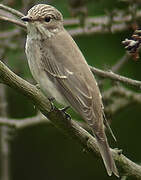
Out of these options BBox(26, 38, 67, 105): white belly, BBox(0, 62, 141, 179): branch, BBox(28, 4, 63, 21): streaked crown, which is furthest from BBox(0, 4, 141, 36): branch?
BBox(0, 62, 141, 179): branch

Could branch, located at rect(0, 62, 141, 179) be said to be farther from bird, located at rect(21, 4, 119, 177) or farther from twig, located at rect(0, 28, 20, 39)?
twig, located at rect(0, 28, 20, 39)

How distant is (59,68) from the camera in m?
5.14

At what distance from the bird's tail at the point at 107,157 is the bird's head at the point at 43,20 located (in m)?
1.00

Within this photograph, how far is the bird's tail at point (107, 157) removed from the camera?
4570 millimetres

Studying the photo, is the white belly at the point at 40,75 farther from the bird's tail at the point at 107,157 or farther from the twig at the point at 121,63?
the twig at the point at 121,63

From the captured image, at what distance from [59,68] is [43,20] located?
41 centimetres

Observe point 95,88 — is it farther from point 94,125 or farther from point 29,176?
point 29,176

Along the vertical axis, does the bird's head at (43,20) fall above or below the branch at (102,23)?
above

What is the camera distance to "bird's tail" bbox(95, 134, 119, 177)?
4570 mm

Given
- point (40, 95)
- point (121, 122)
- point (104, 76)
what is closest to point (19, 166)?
point (121, 122)

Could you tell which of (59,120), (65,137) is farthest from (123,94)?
(59,120)

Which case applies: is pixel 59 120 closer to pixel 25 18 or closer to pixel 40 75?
pixel 40 75

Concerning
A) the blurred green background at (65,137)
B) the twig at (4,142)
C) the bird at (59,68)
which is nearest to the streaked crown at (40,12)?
the bird at (59,68)

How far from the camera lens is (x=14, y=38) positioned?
273 inches
